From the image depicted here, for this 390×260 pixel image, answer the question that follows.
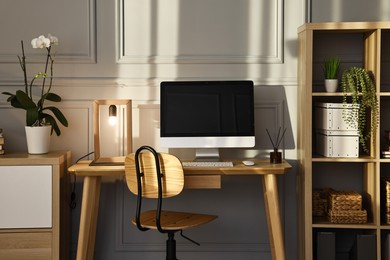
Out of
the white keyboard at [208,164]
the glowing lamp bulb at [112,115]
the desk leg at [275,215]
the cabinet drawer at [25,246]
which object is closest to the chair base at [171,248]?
the white keyboard at [208,164]

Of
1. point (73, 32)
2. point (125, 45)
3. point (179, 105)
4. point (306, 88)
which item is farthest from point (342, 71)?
point (73, 32)

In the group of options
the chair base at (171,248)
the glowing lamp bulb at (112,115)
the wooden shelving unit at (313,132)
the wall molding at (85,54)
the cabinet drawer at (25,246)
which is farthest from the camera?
the wall molding at (85,54)

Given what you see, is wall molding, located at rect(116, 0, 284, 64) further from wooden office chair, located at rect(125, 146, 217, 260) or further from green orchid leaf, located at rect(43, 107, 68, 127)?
wooden office chair, located at rect(125, 146, 217, 260)

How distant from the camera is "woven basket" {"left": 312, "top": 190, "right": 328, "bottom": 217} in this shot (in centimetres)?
385

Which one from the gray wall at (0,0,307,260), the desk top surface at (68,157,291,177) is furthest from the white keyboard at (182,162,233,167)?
the gray wall at (0,0,307,260)

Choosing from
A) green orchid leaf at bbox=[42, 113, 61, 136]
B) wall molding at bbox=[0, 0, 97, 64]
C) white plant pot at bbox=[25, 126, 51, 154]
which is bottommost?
white plant pot at bbox=[25, 126, 51, 154]

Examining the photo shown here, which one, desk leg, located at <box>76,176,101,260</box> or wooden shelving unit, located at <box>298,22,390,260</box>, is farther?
wooden shelving unit, located at <box>298,22,390,260</box>

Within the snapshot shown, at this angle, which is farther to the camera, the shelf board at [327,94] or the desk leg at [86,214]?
the shelf board at [327,94]

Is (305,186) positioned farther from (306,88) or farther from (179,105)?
(179,105)

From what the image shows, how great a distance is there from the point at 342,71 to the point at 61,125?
71.1 inches

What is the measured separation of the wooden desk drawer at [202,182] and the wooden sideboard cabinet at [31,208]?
74 cm

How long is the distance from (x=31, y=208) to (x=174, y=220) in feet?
2.69

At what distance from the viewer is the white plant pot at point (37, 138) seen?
12.2 ft

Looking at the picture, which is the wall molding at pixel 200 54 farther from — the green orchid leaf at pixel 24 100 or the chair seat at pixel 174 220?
the chair seat at pixel 174 220
